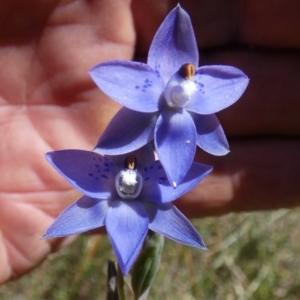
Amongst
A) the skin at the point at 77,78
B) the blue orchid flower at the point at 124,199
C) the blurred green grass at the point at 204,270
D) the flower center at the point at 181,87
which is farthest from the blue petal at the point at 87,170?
the blurred green grass at the point at 204,270

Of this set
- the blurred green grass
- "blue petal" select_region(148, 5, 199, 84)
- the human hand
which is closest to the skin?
the human hand

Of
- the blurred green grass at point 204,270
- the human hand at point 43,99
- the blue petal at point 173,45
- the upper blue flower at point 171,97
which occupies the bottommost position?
the blurred green grass at point 204,270

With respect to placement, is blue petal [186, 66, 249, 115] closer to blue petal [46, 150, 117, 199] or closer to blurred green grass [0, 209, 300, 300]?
blue petal [46, 150, 117, 199]

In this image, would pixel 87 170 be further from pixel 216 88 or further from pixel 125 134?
pixel 216 88

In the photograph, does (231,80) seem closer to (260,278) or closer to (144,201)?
(144,201)

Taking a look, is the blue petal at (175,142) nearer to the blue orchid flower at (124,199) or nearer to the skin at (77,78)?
the blue orchid flower at (124,199)

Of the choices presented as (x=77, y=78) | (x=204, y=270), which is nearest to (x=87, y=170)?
(x=77, y=78)
